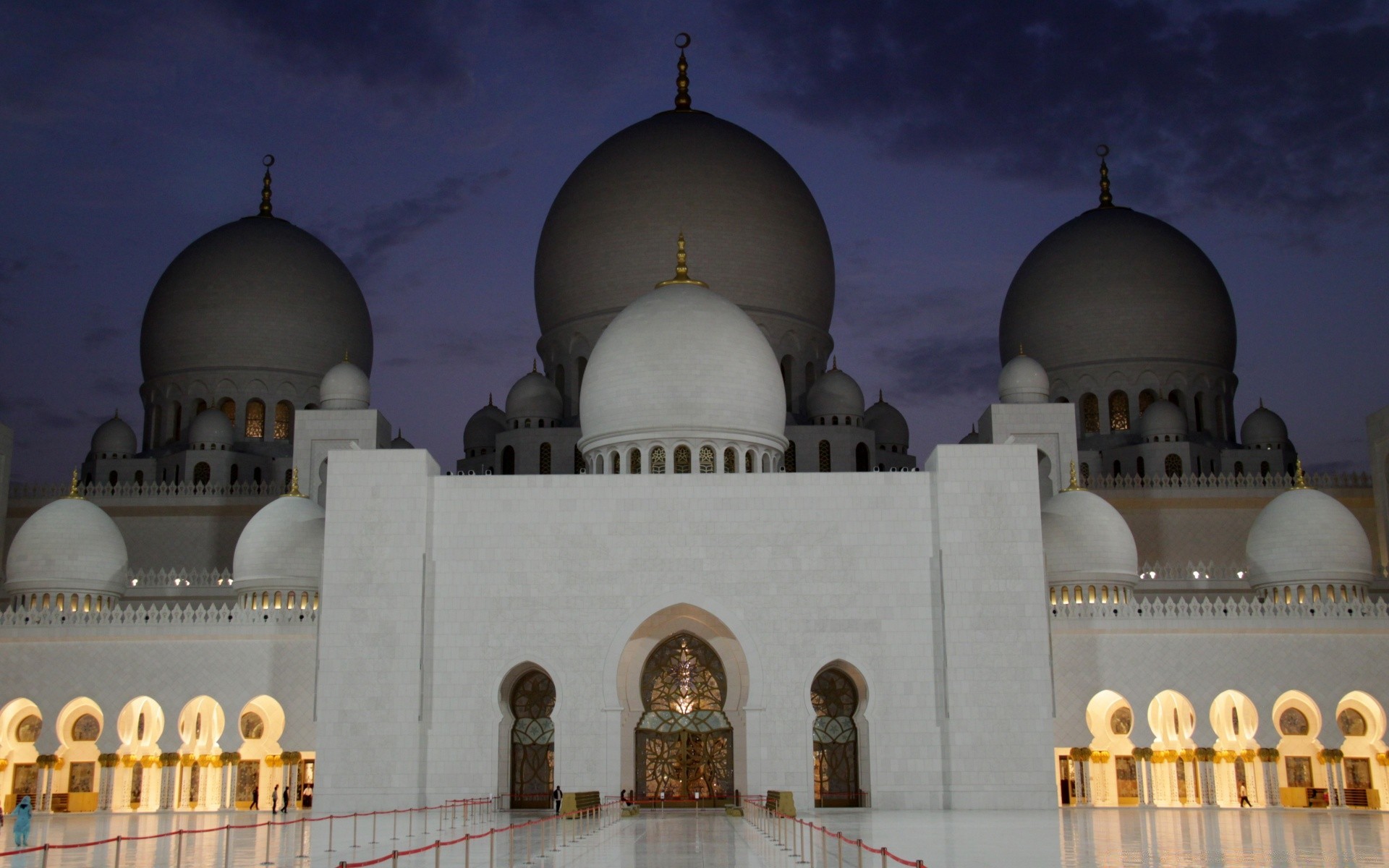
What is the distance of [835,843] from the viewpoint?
42.7 ft

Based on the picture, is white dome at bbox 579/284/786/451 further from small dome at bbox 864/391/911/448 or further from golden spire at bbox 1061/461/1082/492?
small dome at bbox 864/391/911/448

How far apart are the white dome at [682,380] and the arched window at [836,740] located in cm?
405

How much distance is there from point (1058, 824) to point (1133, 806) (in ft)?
18.6

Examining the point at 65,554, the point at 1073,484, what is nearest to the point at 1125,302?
the point at 1073,484

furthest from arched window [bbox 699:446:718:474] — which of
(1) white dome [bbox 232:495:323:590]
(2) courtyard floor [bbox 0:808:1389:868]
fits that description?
(1) white dome [bbox 232:495:323:590]

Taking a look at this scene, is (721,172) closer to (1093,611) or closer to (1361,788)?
(1093,611)

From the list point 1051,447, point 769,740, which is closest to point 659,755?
point 769,740

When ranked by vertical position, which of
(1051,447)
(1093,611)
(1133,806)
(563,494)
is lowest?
(1133,806)

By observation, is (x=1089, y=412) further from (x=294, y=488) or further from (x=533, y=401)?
(x=294, y=488)

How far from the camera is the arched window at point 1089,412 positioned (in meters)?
30.8

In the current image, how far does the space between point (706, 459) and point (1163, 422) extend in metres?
12.1

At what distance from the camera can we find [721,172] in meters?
28.3

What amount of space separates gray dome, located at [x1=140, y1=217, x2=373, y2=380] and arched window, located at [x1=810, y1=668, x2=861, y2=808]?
16.1 metres

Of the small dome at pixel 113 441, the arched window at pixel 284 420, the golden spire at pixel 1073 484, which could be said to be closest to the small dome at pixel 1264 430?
the golden spire at pixel 1073 484
